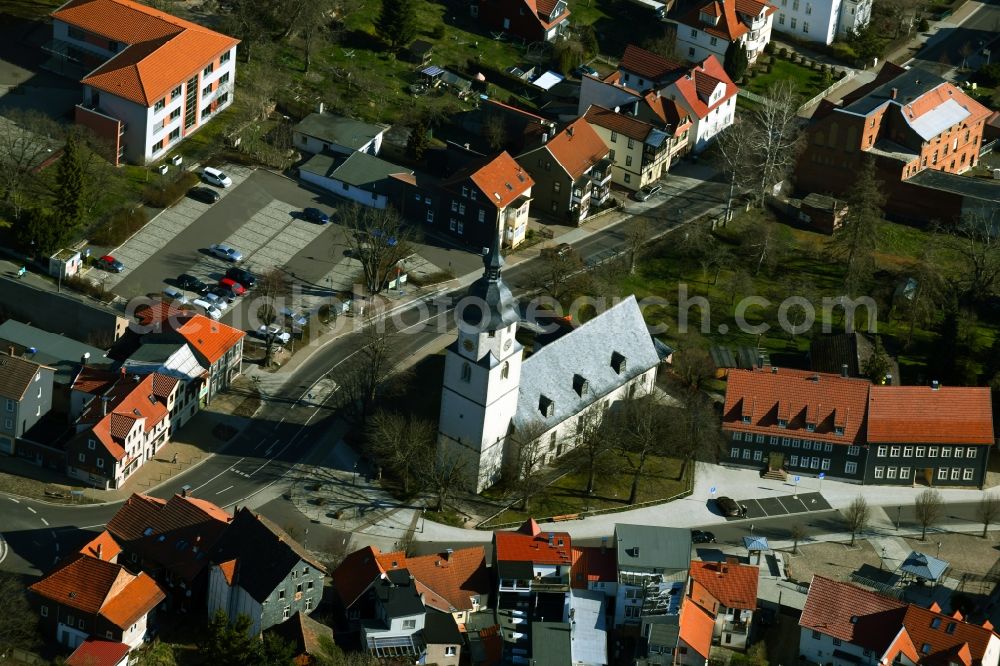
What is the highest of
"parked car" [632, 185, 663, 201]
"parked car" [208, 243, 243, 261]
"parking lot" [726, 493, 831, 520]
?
"parked car" [632, 185, 663, 201]

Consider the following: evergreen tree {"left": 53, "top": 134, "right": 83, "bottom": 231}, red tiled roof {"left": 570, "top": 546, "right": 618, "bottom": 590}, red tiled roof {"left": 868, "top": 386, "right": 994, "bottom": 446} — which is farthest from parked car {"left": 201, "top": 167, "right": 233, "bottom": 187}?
red tiled roof {"left": 868, "top": 386, "right": 994, "bottom": 446}

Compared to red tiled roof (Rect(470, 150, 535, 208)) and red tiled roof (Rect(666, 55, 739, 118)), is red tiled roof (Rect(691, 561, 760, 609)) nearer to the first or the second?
red tiled roof (Rect(470, 150, 535, 208))

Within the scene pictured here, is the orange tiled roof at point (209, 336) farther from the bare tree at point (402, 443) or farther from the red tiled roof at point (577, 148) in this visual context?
the red tiled roof at point (577, 148)

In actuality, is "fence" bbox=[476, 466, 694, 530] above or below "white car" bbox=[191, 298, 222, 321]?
below

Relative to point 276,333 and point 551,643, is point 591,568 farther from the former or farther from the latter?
point 276,333

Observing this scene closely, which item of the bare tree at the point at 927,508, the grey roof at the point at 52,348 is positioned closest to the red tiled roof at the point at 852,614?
the bare tree at the point at 927,508
